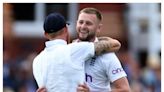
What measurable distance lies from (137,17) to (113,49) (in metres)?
21.4

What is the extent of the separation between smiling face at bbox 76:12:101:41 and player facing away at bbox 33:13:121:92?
0.14m

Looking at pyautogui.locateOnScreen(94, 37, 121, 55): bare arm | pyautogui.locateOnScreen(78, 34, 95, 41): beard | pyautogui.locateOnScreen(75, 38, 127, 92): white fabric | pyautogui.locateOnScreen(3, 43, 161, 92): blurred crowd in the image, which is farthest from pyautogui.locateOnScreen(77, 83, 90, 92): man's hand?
pyautogui.locateOnScreen(3, 43, 161, 92): blurred crowd

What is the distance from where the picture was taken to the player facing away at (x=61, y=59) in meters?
6.63

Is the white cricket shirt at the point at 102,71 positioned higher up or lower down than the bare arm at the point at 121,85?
higher up

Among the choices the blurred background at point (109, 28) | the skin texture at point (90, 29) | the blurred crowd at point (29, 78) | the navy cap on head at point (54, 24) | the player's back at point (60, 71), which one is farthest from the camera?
the blurred background at point (109, 28)

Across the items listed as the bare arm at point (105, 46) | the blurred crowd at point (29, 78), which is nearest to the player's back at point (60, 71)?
the bare arm at point (105, 46)

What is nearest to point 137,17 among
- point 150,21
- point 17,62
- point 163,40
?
point 150,21

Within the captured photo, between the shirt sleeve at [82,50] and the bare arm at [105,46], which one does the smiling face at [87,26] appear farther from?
the shirt sleeve at [82,50]

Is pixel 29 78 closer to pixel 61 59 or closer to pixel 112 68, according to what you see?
pixel 112 68

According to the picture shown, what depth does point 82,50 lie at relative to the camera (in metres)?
Answer: 6.65

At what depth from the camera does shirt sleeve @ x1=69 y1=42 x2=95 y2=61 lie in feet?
21.8

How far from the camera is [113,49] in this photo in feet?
22.7

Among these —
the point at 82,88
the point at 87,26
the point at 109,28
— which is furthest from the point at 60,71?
the point at 109,28

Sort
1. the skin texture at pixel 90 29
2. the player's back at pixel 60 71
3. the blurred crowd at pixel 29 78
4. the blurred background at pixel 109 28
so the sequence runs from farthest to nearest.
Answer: the blurred background at pixel 109 28
the blurred crowd at pixel 29 78
the skin texture at pixel 90 29
the player's back at pixel 60 71
